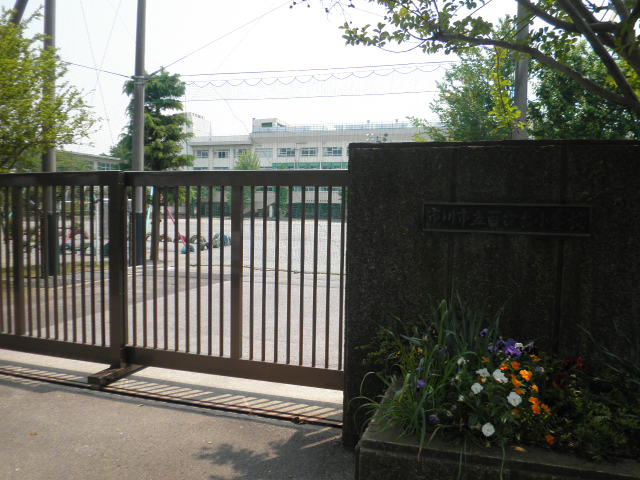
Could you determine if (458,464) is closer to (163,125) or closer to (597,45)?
(597,45)

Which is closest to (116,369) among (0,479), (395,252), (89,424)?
(89,424)

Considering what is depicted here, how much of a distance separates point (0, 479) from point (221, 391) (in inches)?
75.1

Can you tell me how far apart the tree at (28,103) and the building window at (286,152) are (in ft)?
160

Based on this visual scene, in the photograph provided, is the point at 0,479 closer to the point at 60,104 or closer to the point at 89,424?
the point at 89,424

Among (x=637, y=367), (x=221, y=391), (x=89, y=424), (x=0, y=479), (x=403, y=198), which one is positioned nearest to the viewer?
(x=637, y=367)

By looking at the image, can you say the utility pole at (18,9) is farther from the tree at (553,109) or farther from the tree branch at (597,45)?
the tree at (553,109)

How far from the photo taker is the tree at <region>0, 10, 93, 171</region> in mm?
8523

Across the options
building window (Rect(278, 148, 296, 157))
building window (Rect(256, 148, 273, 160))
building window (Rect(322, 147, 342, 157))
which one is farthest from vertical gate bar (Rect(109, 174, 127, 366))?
building window (Rect(256, 148, 273, 160))

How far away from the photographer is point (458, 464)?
2.40m

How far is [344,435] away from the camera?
3.63 m

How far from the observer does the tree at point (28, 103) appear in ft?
28.0

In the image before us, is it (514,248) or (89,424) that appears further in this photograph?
(89,424)

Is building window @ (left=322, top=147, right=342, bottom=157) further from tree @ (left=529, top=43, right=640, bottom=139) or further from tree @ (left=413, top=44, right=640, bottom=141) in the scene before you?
tree @ (left=529, top=43, right=640, bottom=139)

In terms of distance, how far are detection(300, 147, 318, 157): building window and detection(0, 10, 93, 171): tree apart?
1858 inches
